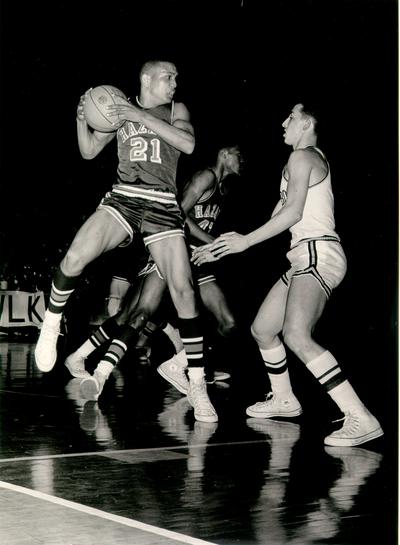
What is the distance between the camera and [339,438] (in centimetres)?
496

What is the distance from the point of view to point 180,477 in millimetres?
3980

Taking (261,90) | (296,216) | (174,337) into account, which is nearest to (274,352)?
(296,216)

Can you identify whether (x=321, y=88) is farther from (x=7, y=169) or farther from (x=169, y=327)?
(x=7, y=169)

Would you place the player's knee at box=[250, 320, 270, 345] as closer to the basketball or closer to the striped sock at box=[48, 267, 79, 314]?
the striped sock at box=[48, 267, 79, 314]

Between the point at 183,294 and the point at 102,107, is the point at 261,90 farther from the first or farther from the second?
the point at 183,294

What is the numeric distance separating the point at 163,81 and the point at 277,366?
1886mm

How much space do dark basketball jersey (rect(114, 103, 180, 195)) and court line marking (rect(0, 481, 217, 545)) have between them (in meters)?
2.49

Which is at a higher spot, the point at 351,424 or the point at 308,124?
the point at 308,124

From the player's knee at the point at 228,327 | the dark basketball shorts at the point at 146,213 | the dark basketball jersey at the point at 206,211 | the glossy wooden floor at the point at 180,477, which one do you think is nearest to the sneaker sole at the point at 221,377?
the player's knee at the point at 228,327

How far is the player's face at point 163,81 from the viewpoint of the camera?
18.9ft

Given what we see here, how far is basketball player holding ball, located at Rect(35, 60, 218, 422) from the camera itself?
556 centimetres

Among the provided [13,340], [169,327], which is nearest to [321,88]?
[169,327]

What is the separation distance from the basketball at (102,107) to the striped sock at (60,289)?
0.93 metres

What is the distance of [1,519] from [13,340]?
975 cm
